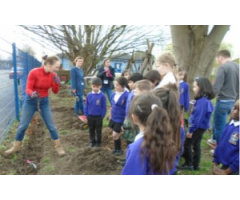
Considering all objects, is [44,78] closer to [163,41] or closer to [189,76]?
[189,76]

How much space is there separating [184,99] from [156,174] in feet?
9.34

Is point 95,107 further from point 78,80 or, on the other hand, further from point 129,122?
point 78,80

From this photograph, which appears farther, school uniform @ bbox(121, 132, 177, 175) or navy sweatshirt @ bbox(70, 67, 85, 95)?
navy sweatshirt @ bbox(70, 67, 85, 95)

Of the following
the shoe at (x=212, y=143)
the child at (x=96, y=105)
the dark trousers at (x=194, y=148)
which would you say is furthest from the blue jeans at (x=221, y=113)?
the child at (x=96, y=105)

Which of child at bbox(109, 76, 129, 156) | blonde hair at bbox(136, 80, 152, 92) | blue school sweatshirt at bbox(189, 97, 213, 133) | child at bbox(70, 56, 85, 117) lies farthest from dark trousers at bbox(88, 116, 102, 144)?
child at bbox(70, 56, 85, 117)

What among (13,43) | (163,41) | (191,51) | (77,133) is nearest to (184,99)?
(77,133)

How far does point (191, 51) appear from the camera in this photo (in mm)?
6625

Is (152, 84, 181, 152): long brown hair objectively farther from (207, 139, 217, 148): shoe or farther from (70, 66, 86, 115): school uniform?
(70, 66, 86, 115): school uniform

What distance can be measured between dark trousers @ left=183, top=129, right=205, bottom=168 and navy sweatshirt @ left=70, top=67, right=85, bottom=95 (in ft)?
11.5

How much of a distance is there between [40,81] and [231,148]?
2798 mm

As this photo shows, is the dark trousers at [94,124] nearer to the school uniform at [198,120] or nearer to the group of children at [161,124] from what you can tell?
the group of children at [161,124]

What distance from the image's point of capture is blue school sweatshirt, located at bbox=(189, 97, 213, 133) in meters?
3.15

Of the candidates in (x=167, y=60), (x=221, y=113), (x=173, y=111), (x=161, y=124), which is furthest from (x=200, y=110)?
(x=161, y=124)

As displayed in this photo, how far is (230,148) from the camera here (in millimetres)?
2246
